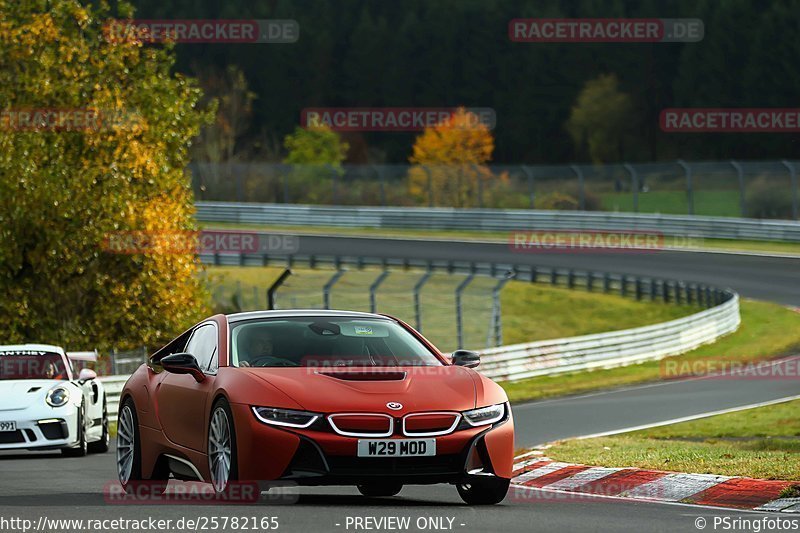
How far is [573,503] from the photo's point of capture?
1045 centimetres

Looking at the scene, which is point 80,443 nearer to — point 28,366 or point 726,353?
point 28,366

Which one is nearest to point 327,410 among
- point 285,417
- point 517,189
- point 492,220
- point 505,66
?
point 285,417

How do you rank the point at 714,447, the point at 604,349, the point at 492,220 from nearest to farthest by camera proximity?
the point at 714,447 < the point at 604,349 < the point at 492,220

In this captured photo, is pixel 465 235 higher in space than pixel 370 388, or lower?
higher

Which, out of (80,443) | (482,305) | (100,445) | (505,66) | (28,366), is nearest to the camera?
(80,443)

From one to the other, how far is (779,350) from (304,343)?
25569 mm

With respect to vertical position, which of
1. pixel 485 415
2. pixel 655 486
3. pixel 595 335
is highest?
pixel 485 415

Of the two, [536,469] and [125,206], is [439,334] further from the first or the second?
[536,469]

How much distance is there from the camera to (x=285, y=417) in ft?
30.4

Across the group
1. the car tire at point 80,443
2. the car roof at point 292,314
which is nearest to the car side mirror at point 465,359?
the car roof at point 292,314

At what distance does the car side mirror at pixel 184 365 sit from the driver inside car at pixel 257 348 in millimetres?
326

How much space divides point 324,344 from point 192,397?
99 cm

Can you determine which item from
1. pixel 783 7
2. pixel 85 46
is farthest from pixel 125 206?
pixel 783 7

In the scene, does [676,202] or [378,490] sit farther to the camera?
[676,202]
